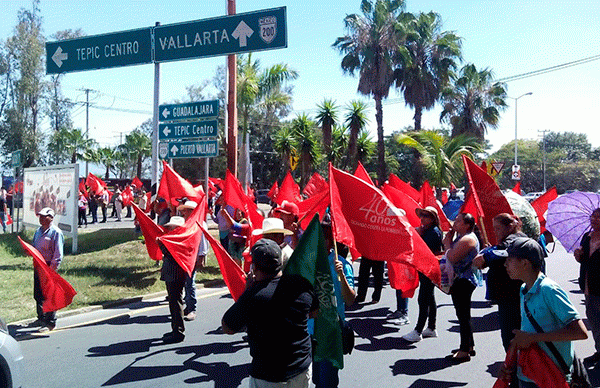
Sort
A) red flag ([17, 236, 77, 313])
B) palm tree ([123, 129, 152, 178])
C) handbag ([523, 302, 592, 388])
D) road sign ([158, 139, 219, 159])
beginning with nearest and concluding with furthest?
1. handbag ([523, 302, 592, 388])
2. red flag ([17, 236, 77, 313])
3. road sign ([158, 139, 219, 159])
4. palm tree ([123, 129, 152, 178])

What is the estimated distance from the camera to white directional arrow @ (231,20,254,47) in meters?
10.7

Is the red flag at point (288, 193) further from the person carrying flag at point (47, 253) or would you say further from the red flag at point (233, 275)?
the red flag at point (233, 275)

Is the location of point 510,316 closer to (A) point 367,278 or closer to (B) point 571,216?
(B) point 571,216

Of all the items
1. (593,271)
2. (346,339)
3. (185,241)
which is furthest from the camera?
(185,241)

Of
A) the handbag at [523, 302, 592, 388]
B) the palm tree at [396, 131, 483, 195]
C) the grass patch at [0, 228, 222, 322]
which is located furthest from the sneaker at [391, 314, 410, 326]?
the palm tree at [396, 131, 483, 195]

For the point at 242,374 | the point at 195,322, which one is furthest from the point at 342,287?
the point at 195,322

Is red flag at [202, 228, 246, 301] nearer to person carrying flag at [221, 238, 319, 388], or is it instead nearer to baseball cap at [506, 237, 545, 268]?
person carrying flag at [221, 238, 319, 388]

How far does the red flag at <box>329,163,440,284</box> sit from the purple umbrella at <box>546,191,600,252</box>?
2198 millimetres

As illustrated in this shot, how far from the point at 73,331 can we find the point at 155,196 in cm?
470

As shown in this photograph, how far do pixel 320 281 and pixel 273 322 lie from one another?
0.60m

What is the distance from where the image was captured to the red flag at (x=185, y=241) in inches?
274

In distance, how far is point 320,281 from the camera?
12.5ft

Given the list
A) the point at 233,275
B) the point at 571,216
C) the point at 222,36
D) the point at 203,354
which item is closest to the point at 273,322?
the point at 233,275

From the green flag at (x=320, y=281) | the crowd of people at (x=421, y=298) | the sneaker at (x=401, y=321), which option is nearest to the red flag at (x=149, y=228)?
the crowd of people at (x=421, y=298)
